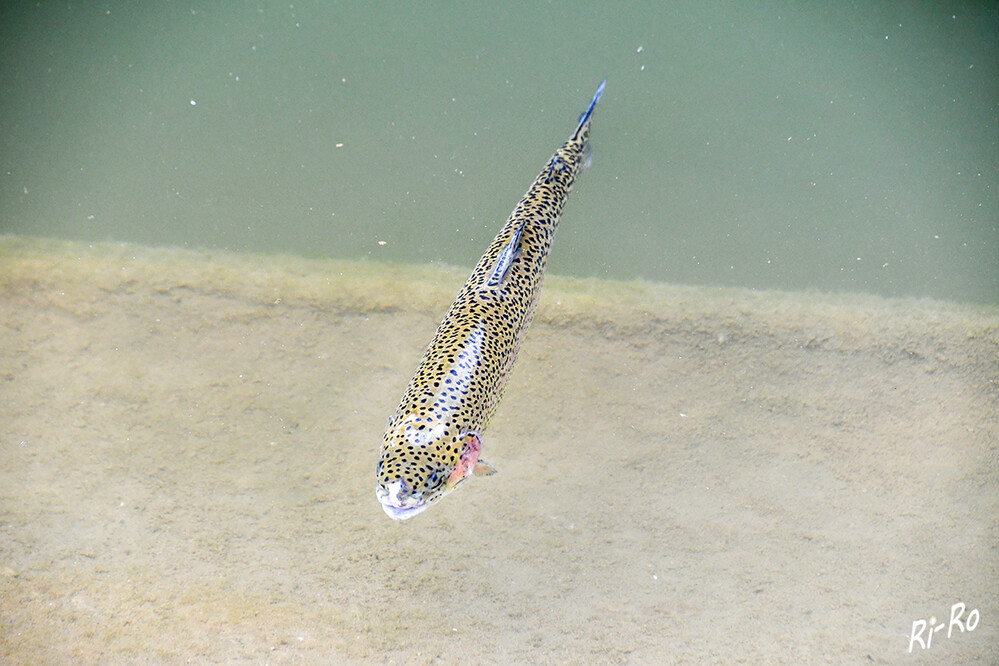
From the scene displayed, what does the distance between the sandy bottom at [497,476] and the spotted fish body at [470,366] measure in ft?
2.52

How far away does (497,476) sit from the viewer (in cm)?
342

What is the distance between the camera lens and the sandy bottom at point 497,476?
9.73 ft

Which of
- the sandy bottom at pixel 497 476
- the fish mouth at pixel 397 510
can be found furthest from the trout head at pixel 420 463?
the sandy bottom at pixel 497 476

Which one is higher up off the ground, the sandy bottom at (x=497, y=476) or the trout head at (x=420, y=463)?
the trout head at (x=420, y=463)

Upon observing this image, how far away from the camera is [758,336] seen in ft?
13.3

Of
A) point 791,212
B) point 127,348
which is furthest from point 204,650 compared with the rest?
point 791,212

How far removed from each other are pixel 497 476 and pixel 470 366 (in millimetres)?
926

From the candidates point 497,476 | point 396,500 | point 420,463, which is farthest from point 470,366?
point 497,476

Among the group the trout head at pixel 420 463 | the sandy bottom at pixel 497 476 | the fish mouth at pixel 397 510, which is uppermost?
the trout head at pixel 420 463

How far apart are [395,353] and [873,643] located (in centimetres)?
302

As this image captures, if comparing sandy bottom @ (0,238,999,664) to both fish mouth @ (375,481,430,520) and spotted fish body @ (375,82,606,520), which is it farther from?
fish mouth @ (375,481,430,520)

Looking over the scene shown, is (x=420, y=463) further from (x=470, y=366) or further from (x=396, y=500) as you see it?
(x=470, y=366)

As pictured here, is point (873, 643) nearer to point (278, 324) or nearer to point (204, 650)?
point (204, 650)

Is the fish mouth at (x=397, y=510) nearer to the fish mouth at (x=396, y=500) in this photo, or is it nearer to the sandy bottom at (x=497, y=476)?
the fish mouth at (x=396, y=500)
